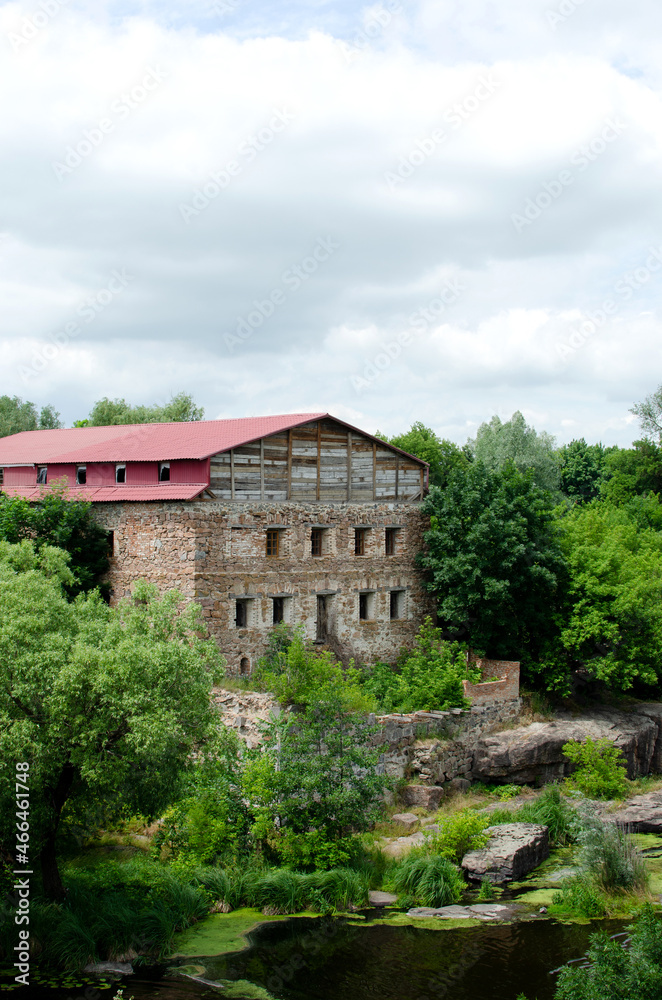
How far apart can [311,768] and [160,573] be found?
25.2ft

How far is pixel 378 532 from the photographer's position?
26656 millimetres

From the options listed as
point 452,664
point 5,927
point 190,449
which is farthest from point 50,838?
point 452,664

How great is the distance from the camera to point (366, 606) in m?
26.6

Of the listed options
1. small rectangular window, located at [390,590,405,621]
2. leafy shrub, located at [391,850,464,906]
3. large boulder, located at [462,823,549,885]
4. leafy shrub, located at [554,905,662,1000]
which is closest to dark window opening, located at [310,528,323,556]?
small rectangular window, located at [390,590,405,621]

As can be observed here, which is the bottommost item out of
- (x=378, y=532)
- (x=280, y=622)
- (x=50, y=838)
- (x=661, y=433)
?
(x=50, y=838)

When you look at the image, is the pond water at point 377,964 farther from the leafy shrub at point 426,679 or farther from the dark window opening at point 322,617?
the dark window opening at point 322,617

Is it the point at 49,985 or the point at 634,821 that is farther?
the point at 634,821

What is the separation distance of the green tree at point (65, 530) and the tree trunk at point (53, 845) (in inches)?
377

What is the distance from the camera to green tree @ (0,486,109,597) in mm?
22859

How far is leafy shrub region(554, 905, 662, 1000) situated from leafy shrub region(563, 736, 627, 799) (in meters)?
13.0

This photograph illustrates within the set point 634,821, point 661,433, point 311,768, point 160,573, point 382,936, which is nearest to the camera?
point 382,936

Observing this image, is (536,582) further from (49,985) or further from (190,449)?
(49,985)

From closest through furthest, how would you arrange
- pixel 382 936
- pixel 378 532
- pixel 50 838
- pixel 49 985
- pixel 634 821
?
pixel 49 985 < pixel 50 838 < pixel 382 936 < pixel 634 821 < pixel 378 532

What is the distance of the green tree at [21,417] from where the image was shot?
50.9 metres
